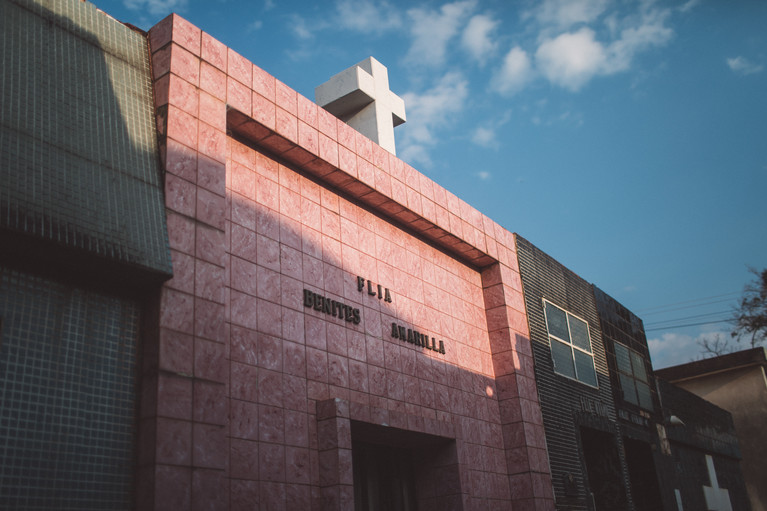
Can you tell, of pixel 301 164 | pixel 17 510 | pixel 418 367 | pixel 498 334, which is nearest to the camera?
pixel 17 510

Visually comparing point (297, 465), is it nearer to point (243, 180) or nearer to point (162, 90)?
point (243, 180)

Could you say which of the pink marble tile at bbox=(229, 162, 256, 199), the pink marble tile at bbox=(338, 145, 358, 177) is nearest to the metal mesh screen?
the pink marble tile at bbox=(229, 162, 256, 199)

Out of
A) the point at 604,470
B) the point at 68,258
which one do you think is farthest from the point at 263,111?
the point at 604,470

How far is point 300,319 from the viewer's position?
9.69 meters

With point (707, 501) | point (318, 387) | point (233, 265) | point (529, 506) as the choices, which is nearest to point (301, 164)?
point (233, 265)

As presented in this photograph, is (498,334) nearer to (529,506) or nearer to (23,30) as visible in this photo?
(529,506)

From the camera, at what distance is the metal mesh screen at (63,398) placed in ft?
20.0

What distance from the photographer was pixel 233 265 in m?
8.94

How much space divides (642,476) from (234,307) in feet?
42.9

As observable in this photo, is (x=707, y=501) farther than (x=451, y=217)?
Yes

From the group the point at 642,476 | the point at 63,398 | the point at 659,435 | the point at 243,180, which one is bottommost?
the point at 642,476

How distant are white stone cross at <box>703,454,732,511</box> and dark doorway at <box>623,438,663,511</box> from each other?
3449 millimetres

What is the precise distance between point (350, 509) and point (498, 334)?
19.2ft

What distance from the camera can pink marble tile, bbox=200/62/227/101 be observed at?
9.05m
